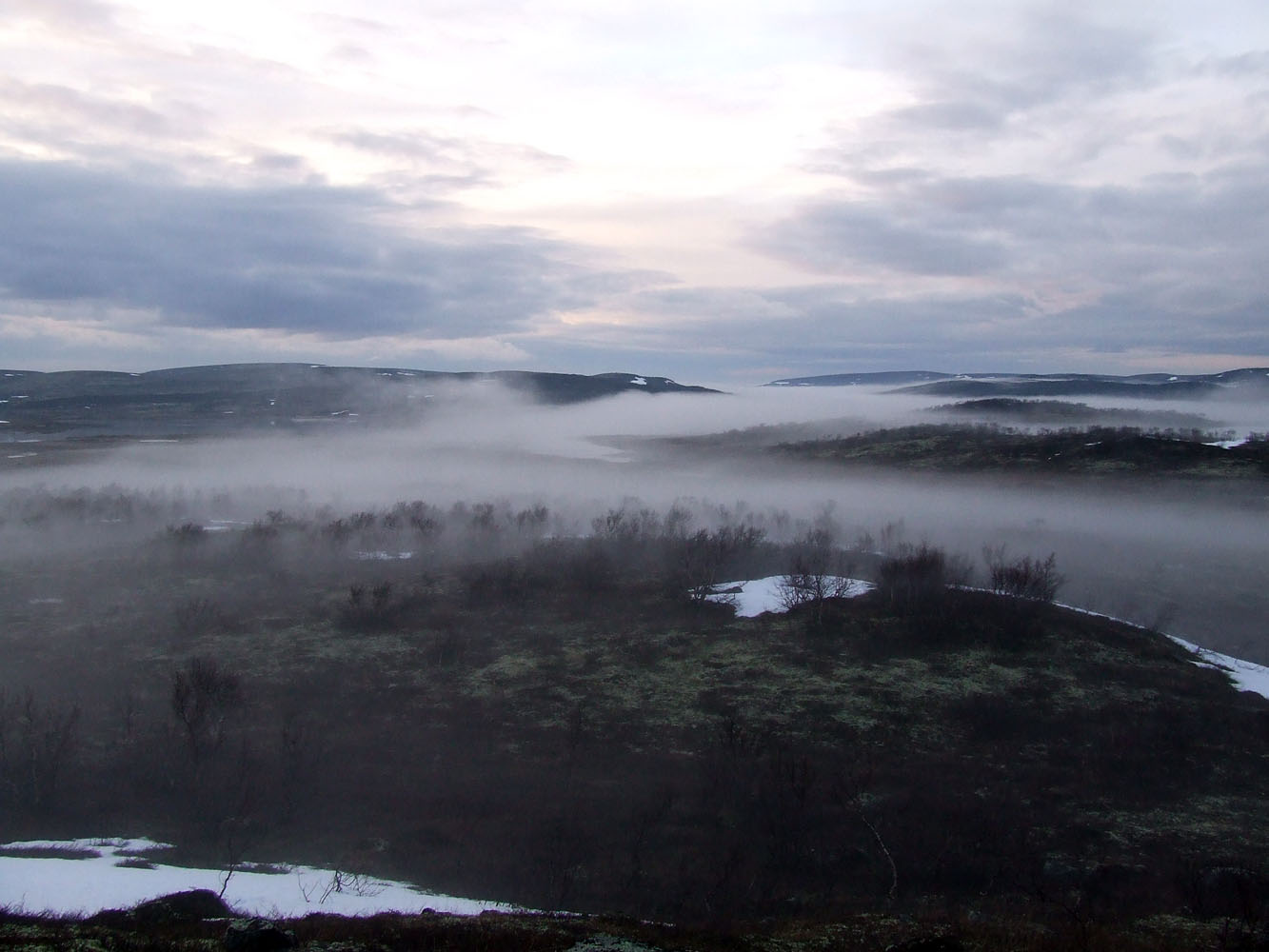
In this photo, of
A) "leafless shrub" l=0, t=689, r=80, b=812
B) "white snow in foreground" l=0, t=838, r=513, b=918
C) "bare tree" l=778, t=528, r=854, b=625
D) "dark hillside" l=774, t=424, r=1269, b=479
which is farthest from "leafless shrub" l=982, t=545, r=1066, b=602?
"dark hillside" l=774, t=424, r=1269, b=479

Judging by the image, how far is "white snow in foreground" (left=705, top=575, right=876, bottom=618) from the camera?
148 feet

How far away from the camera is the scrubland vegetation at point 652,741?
67.9 ft

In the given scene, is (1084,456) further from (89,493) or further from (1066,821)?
(89,493)

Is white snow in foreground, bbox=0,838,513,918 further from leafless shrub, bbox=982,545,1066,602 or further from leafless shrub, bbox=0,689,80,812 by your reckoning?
leafless shrub, bbox=982,545,1066,602

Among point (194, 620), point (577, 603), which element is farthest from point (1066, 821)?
point (194, 620)

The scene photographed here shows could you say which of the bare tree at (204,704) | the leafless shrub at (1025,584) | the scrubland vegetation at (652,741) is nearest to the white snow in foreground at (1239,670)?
the scrubland vegetation at (652,741)

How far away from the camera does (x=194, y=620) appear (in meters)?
42.9

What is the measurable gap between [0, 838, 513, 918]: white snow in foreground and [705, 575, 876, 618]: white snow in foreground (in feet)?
93.5

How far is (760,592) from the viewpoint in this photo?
47.4m

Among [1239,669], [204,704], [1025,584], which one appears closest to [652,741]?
[204,704]

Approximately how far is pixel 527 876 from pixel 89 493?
3597 inches

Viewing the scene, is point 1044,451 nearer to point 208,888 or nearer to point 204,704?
point 204,704

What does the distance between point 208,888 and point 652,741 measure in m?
15.5

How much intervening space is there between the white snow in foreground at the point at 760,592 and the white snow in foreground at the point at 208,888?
28.5 m
